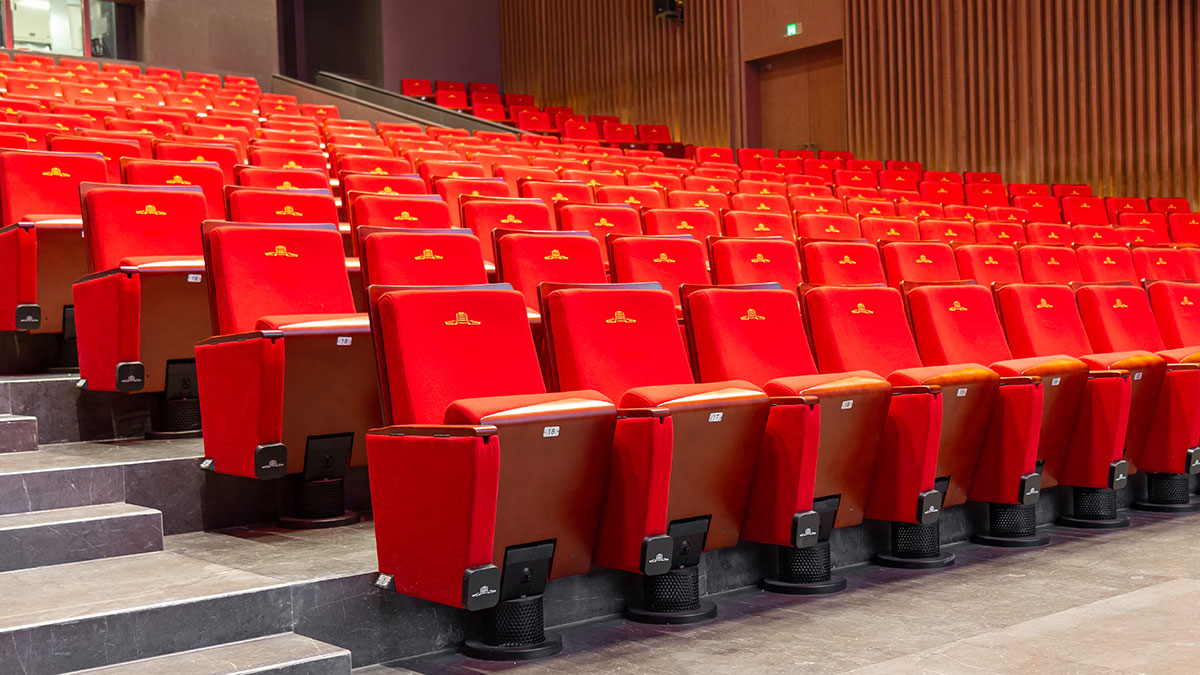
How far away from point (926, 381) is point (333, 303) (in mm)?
589

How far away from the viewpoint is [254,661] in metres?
0.69

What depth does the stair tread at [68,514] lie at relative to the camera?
2.67ft

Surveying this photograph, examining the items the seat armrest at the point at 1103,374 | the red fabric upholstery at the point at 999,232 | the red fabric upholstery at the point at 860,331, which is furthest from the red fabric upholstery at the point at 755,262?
the red fabric upholstery at the point at 999,232

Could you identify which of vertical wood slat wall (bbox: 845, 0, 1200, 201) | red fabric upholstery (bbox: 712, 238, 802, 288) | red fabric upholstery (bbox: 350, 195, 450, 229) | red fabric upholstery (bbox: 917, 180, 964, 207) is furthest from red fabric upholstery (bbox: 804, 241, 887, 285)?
vertical wood slat wall (bbox: 845, 0, 1200, 201)

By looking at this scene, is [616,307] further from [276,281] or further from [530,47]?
[530,47]

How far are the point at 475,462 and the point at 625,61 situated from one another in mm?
4816

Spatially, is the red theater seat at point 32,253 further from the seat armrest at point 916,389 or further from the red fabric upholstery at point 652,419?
the seat armrest at point 916,389

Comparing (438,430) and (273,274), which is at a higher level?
(273,274)

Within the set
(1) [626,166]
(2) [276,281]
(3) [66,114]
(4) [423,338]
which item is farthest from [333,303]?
(1) [626,166]

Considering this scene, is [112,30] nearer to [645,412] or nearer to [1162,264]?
[1162,264]

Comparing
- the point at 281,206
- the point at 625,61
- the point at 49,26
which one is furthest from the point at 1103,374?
the point at 625,61

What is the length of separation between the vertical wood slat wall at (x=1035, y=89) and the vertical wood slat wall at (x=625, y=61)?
2.30 feet

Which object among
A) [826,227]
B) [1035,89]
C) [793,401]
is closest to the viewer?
[793,401]

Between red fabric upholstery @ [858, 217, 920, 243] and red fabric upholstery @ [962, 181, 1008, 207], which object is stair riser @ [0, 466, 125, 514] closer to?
red fabric upholstery @ [858, 217, 920, 243]
